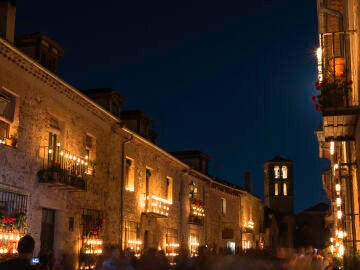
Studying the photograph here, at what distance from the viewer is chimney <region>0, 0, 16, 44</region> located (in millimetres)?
16031

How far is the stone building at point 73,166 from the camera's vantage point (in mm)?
16094

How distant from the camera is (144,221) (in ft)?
85.3

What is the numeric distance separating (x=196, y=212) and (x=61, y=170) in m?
17.3

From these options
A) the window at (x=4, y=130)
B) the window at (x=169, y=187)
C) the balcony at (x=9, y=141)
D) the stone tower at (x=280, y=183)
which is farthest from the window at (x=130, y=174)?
the stone tower at (x=280, y=183)

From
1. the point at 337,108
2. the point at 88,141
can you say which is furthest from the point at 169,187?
the point at 337,108

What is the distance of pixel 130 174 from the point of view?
25.1m

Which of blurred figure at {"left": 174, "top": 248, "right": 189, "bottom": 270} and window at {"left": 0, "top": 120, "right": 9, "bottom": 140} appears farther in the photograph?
window at {"left": 0, "top": 120, "right": 9, "bottom": 140}

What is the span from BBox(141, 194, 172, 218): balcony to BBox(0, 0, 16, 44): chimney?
39.2ft

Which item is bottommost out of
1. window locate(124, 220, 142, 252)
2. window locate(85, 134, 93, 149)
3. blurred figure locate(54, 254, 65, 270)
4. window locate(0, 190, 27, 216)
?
blurred figure locate(54, 254, 65, 270)

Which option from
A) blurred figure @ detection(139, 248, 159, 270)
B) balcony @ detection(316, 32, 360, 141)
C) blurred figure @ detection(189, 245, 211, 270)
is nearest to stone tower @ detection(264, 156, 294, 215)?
blurred figure @ detection(189, 245, 211, 270)

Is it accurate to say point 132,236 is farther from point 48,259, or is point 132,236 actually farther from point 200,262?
point 200,262

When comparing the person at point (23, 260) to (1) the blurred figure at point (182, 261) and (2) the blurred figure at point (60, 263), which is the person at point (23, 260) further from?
(2) the blurred figure at point (60, 263)

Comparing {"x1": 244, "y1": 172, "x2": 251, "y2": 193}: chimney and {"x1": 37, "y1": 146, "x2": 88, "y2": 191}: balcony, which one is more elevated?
{"x1": 244, "y1": 172, "x2": 251, "y2": 193}: chimney

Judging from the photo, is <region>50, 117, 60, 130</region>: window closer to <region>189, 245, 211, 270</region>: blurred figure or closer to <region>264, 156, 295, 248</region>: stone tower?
<region>189, 245, 211, 270</region>: blurred figure
